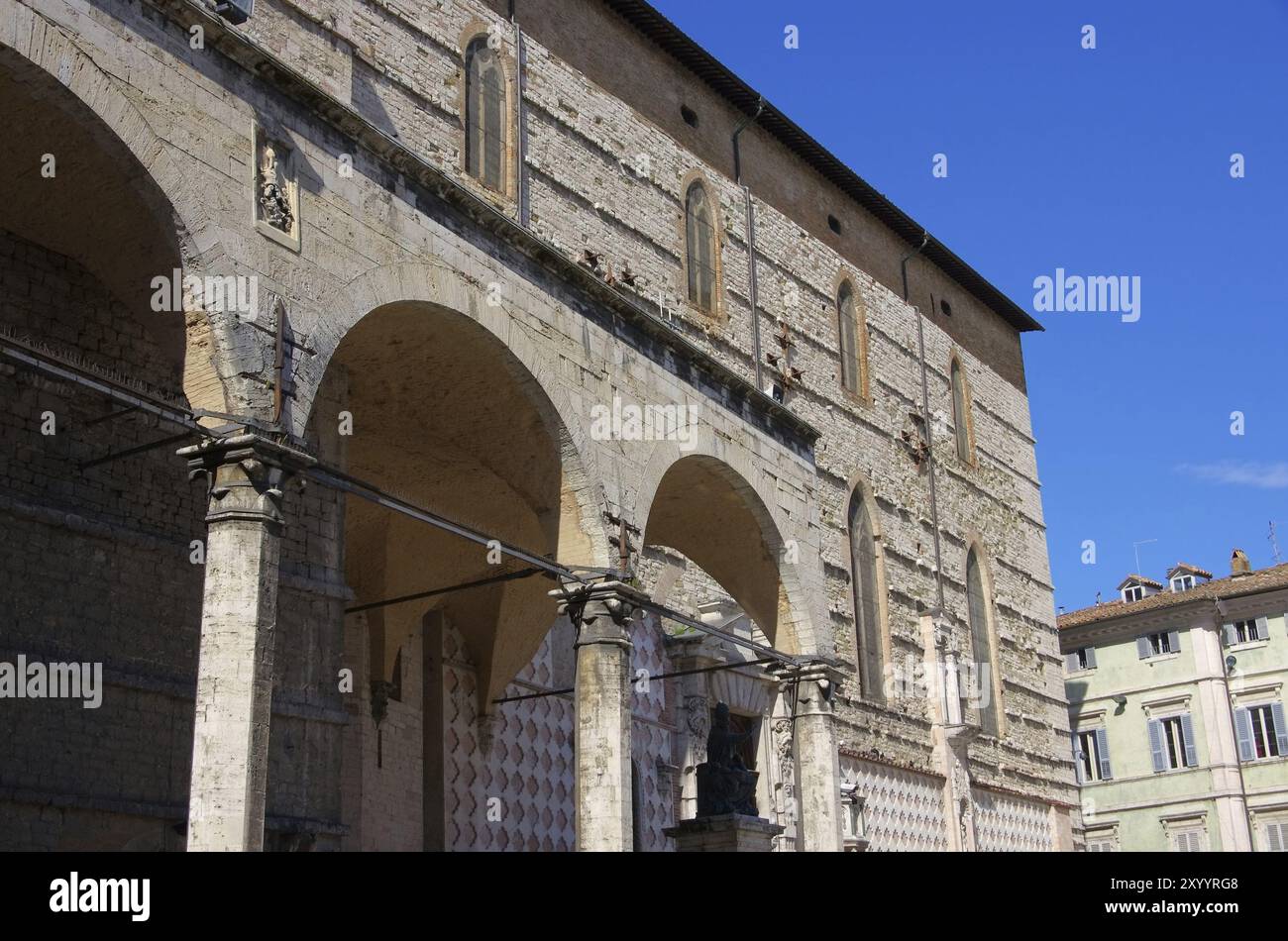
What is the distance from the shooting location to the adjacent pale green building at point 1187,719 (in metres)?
32.2

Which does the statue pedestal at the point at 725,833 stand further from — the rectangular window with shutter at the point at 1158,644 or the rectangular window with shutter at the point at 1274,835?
the rectangular window with shutter at the point at 1158,644

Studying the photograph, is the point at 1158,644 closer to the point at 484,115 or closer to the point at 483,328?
the point at 484,115

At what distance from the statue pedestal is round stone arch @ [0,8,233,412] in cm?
653

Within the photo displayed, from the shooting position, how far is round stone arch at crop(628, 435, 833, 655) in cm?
1445

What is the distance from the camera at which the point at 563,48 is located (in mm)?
18734

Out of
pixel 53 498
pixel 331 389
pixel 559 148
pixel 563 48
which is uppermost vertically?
pixel 563 48

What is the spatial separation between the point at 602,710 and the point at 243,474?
3.89m

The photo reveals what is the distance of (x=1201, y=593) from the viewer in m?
33.9

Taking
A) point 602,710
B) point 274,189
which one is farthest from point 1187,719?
point 274,189

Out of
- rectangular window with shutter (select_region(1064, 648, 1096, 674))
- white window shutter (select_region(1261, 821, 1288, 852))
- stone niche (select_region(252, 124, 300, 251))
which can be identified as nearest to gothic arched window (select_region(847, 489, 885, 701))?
stone niche (select_region(252, 124, 300, 251))
